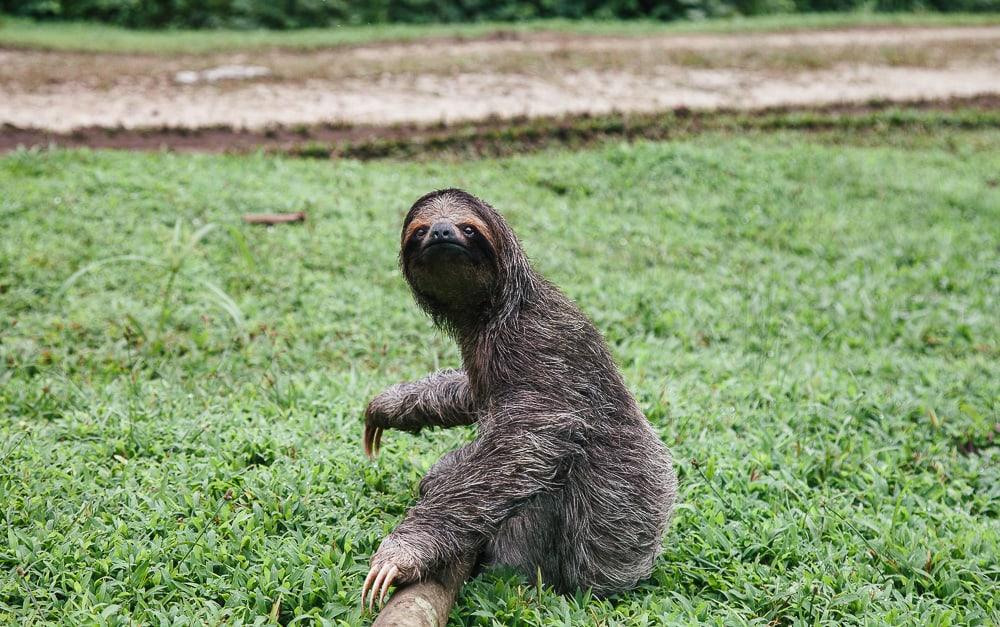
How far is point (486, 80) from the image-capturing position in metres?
12.6

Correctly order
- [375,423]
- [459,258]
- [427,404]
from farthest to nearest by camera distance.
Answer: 1. [375,423]
2. [427,404]
3. [459,258]

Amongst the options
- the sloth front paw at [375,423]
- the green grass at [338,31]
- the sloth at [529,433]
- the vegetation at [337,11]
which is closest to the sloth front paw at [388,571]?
the sloth at [529,433]

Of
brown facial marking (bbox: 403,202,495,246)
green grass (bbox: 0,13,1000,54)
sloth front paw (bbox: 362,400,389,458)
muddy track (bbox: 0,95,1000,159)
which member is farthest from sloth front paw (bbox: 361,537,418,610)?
green grass (bbox: 0,13,1000,54)

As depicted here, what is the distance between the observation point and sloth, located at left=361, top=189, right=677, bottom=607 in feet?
10.8

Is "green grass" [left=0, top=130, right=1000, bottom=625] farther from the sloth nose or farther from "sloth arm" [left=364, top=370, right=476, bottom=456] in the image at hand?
the sloth nose

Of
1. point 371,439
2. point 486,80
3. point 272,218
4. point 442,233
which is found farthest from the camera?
point 486,80

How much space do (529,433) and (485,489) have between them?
27 centimetres

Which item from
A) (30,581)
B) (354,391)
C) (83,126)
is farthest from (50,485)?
(83,126)

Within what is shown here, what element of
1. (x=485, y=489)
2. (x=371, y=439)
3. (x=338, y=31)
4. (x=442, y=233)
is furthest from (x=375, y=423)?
(x=338, y=31)

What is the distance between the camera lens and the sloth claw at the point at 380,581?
2978 millimetres

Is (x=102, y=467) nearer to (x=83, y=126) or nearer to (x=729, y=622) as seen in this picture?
(x=729, y=622)

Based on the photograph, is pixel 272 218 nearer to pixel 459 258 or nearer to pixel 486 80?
pixel 459 258

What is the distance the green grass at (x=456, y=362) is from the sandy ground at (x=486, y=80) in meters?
1.79

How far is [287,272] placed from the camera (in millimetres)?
7078
